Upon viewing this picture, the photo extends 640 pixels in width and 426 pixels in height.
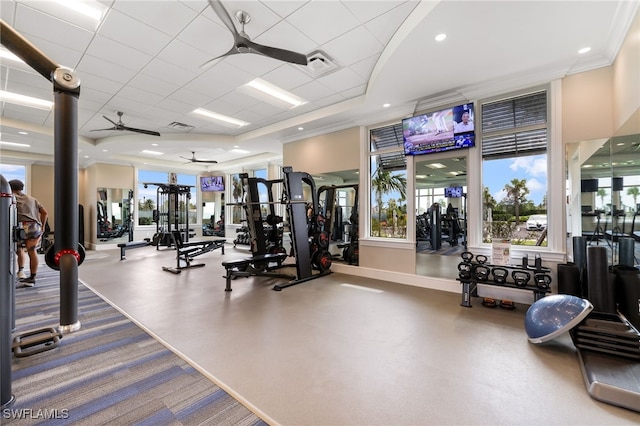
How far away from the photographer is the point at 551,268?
13.0 feet

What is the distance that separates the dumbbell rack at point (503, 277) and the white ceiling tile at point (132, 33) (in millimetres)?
5320

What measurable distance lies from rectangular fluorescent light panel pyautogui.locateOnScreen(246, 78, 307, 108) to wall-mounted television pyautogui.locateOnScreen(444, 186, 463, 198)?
6072mm

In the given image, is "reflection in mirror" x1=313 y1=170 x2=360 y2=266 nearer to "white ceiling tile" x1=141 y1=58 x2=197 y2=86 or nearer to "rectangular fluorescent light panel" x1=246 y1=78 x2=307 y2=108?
"rectangular fluorescent light panel" x1=246 y1=78 x2=307 y2=108

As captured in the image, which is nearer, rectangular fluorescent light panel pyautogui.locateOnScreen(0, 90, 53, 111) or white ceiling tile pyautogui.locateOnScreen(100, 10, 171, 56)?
white ceiling tile pyautogui.locateOnScreen(100, 10, 171, 56)

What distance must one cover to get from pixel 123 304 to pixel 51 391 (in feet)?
6.93

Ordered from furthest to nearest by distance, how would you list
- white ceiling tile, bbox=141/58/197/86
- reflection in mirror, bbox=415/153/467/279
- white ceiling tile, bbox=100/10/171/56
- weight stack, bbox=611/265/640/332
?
reflection in mirror, bbox=415/153/467/279 < white ceiling tile, bbox=141/58/197/86 < white ceiling tile, bbox=100/10/171/56 < weight stack, bbox=611/265/640/332

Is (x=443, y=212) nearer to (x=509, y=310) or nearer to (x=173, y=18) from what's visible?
(x=509, y=310)

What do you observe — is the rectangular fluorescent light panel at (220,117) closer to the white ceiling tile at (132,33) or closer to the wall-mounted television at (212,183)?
the white ceiling tile at (132,33)

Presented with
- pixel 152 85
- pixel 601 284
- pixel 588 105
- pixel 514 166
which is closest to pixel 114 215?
pixel 152 85

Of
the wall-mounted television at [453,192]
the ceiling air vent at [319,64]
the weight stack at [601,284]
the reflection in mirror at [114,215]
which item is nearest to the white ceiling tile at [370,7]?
the ceiling air vent at [319,64]

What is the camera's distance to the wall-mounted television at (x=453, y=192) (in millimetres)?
9008

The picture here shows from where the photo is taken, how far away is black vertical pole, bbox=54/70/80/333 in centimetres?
268

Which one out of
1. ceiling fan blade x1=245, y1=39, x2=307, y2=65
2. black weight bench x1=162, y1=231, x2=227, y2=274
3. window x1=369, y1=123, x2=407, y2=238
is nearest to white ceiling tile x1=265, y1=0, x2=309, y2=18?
ceiling fan blade x1=245, y1=39, x2=307, y2=65

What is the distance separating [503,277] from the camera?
3863 millimetres
